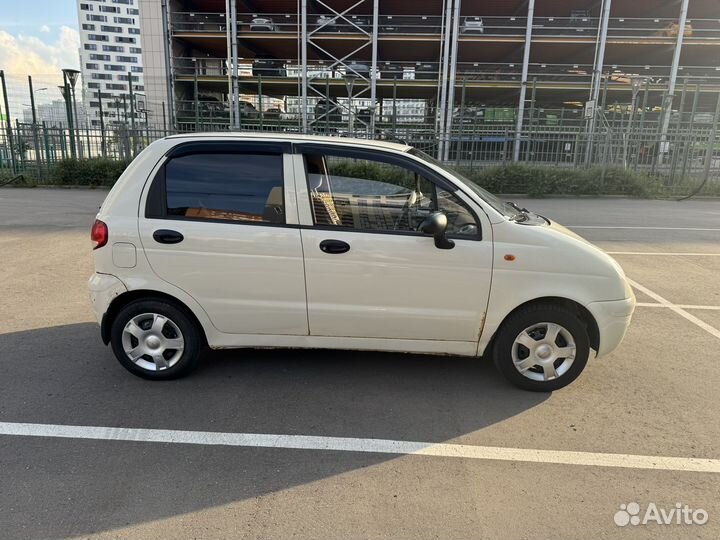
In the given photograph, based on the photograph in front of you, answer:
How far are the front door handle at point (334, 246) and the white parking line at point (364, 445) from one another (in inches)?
49.8

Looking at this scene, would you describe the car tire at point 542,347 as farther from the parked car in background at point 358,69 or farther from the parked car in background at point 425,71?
the parked car in background at point 358,69

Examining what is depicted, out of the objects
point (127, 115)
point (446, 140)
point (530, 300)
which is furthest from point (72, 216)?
point (446, 140)

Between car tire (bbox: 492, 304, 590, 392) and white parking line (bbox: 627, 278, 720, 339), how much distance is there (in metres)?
2.25

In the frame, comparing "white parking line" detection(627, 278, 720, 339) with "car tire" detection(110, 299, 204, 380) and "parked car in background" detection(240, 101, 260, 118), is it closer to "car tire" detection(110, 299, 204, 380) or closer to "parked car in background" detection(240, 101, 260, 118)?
"car tire" detection(110, 299, 204, 380)

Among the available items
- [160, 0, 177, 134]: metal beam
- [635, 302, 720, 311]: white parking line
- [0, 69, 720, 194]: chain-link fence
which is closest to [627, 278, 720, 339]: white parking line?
[635, 302, 720, 311]: white parking line

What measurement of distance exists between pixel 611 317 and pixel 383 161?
202 centimetres

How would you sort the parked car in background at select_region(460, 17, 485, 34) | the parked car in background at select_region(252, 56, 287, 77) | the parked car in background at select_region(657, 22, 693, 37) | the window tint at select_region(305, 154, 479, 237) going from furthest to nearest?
the parked car in background at select_region(252, 56, 287, 77)
the parked car in background at select_region(460, 17, 485, 34)
the parked car in background at select_region(657, 22, 693, 37)
the window tint at select_region(305, 154, 479, 237)

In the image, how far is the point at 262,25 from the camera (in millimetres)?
30562

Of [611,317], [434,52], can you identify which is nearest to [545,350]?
[611,317]

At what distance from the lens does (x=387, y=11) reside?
34281mm

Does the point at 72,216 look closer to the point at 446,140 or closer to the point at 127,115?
the point at 127,115

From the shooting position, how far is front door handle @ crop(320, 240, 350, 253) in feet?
11.8

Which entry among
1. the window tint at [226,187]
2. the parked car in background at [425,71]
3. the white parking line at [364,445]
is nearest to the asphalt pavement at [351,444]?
the white parking line at [364,445]

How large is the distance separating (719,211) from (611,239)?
675cm
